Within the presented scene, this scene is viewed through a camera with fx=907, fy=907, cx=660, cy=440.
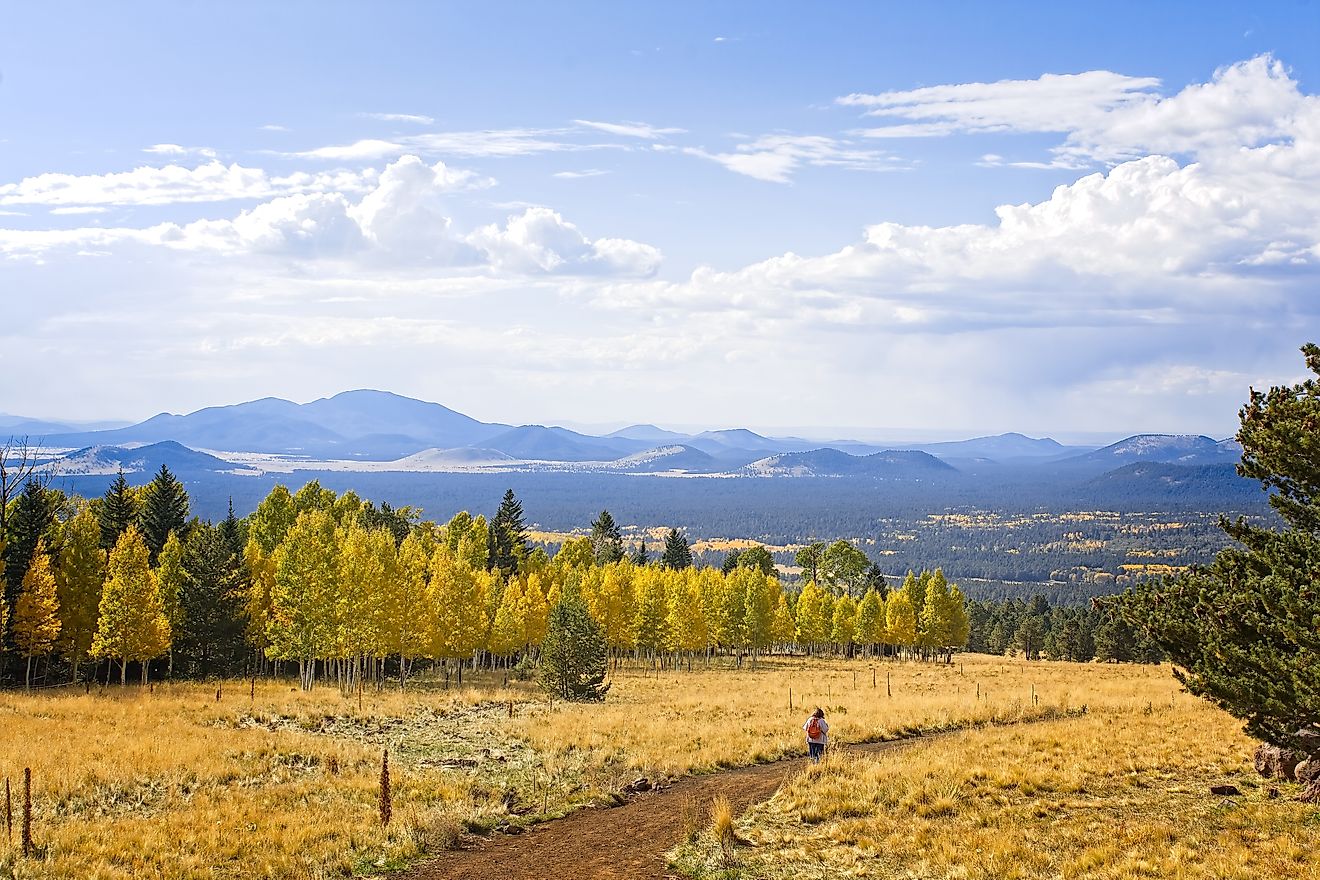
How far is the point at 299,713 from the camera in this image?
3847 cm

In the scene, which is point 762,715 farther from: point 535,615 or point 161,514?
point 161,514

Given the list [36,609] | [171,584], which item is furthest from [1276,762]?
[171,584]

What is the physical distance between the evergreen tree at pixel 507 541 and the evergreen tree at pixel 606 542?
34.1 ft

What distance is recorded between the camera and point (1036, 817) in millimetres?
19609

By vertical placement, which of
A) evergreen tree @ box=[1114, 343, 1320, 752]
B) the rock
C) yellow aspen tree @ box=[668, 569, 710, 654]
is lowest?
yellow aspen tree @ box=[668, 569, 710, 654]

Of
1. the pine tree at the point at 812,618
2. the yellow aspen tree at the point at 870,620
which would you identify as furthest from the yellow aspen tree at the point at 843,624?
the yellow aspen tree at the point at 870,620

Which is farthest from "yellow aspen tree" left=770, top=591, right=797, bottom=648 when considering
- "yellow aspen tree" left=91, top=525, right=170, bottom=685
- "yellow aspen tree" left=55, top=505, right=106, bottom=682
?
"yellow aspen tree" left=55, top=505, right=106, bottom=682

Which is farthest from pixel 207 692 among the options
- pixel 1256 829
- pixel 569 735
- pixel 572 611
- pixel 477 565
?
pixel 1256 829

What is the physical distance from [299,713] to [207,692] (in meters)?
14.1

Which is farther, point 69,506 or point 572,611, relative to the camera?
point 69,506

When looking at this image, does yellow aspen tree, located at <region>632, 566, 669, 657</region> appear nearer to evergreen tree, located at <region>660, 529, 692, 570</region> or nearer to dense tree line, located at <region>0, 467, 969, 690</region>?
dense tree line, located at <region>0, 467, 969, 690</region>

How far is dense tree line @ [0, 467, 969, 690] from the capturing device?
5219 centimetres

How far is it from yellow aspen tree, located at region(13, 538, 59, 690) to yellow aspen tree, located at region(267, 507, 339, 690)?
12.1 metres

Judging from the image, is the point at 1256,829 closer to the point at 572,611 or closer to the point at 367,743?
the point at 367,743
